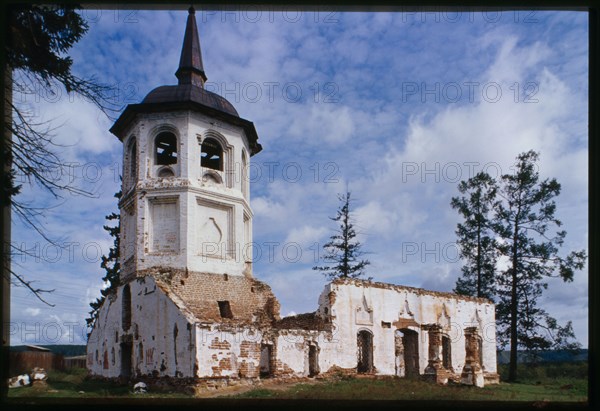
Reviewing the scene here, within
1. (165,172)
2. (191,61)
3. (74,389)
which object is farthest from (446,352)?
(191,61)

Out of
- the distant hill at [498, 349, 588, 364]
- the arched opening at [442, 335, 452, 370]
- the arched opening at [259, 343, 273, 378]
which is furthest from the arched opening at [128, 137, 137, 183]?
the distant hill at [498, 349, 588, 364]

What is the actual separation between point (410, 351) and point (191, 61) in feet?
45.7

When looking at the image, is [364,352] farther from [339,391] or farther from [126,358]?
[126,358]

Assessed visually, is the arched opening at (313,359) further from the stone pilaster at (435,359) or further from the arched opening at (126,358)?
the arched opening at (126,358)

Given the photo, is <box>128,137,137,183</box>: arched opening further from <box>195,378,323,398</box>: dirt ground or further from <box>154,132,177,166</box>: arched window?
<box>195,378,323,398</box>: dirt ground

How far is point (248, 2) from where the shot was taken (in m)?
4.23

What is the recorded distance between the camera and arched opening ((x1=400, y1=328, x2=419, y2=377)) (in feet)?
68.8

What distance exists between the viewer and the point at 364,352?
1989cm

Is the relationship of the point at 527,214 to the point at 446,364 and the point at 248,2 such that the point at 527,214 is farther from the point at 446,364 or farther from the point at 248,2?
the point at 248,2

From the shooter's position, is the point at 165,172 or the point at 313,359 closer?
the point at 313,359

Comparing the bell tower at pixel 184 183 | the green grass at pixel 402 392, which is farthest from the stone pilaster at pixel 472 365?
the bell tower at pixel 184 183

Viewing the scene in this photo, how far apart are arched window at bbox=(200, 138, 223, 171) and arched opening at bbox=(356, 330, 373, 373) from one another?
793 centimetres
